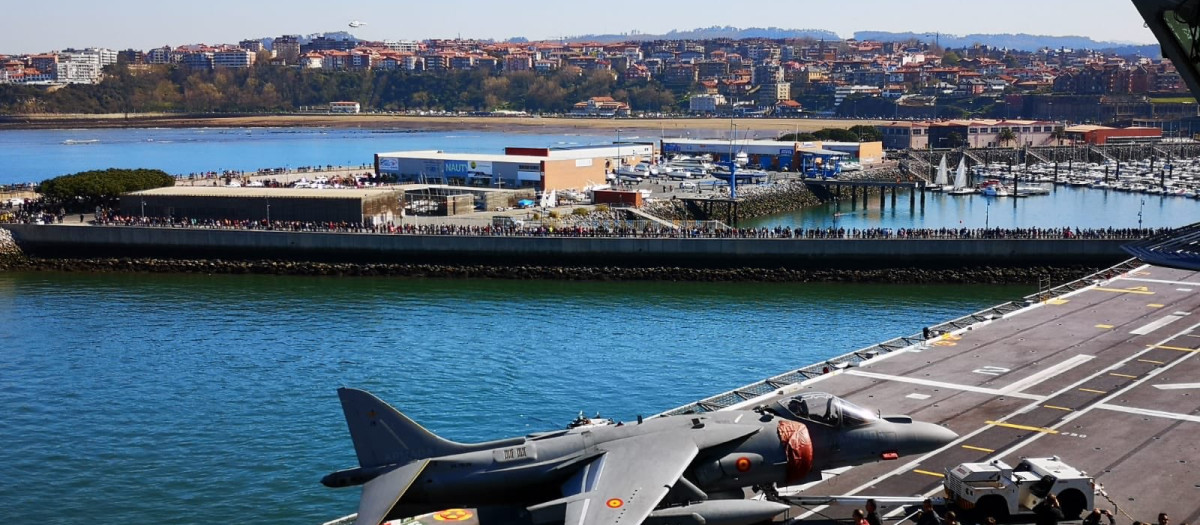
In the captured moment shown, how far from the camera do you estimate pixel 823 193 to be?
435 feet

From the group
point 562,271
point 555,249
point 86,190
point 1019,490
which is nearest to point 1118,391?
point 1019,490

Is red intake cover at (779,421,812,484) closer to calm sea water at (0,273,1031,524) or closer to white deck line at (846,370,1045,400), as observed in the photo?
white deck line at (846,370,1045,400)

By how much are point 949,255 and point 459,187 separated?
4702cm

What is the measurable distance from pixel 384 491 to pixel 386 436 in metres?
1.76

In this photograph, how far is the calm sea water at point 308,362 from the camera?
1369 inches

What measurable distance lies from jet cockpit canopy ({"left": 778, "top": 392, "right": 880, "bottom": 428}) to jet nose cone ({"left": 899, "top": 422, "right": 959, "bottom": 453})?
0.85 m

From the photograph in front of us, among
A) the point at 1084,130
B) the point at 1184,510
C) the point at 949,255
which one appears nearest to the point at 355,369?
the point at 1184,510

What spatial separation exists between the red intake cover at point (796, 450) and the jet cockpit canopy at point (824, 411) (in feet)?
1.63

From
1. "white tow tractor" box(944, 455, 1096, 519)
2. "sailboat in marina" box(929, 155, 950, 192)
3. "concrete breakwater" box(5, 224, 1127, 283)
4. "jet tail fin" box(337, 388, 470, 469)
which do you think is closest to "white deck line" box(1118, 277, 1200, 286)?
"concrete breakwater" box(5, 224, 1127, 283)

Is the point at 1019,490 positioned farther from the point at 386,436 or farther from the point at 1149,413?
the point at 386,436

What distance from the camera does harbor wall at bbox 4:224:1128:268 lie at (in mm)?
72625

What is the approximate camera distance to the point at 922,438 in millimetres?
25859

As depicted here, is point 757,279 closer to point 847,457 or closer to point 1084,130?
point 847,457

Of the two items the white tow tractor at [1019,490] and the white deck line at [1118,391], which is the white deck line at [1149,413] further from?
the white tow tractor at [1019,490]
